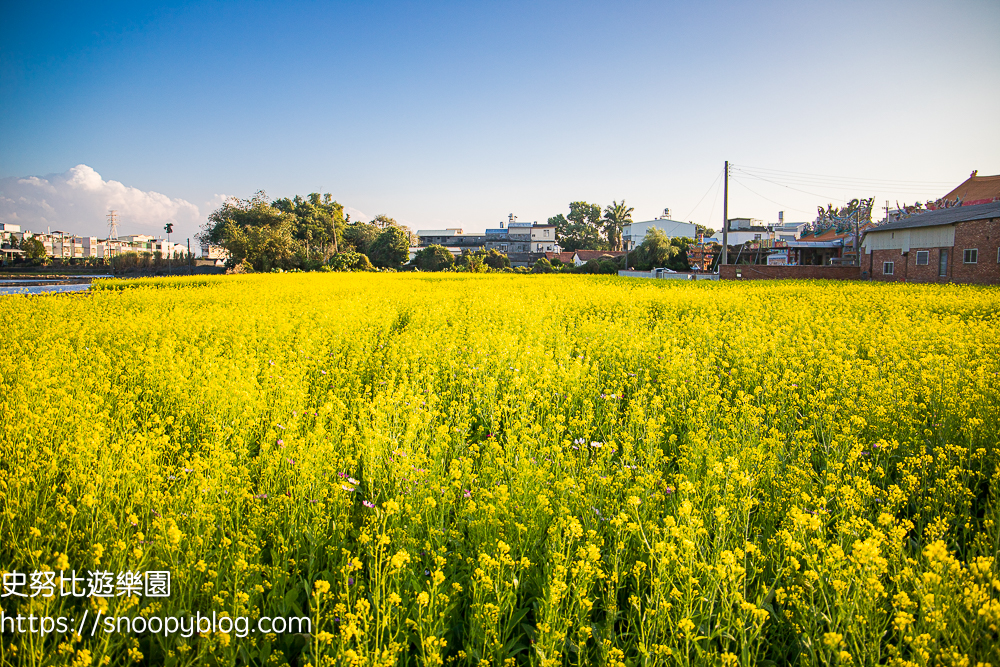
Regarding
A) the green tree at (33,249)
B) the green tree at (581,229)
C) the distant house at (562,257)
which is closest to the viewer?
the distant house at (562,257)

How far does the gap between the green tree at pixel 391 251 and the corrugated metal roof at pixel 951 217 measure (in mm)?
44765

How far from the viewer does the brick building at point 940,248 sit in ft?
81.4

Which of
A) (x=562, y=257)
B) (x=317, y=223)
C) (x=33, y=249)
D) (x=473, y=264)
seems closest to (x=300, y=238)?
(x=317, y=223)

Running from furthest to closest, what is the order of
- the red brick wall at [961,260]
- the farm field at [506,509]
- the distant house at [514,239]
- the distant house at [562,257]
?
A: the distant house at [514,239] → the distant house at [562,257] → the red brick wall at [961,260] → the farm field at [506,509]

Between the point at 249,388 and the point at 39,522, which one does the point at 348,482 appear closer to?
the point at 39,522

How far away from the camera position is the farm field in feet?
6.48

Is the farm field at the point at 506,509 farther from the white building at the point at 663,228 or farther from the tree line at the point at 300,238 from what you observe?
the white building at the point at 663,228

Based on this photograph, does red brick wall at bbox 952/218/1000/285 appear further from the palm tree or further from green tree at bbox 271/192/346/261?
the palm tree

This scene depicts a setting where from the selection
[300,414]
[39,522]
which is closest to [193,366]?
[300,414]

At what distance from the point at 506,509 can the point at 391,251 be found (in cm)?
5900

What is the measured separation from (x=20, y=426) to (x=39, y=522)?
110cm

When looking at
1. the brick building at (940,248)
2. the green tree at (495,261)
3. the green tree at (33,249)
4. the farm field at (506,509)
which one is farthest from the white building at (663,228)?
the green tree at (33,249)

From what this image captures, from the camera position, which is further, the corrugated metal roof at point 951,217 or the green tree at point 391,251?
the green tree at point 391,251

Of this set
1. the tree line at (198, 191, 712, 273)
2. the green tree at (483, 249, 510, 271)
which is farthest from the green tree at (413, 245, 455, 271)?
the green tree at (483, 249, 510, 271)
